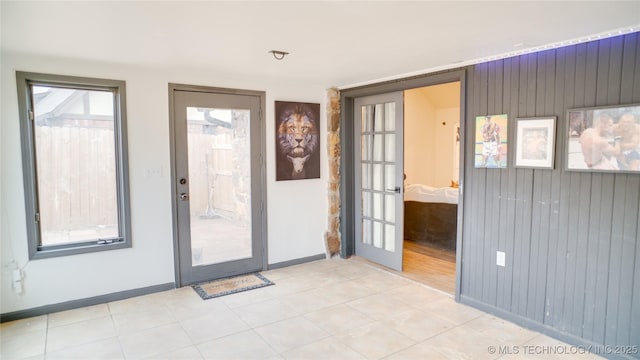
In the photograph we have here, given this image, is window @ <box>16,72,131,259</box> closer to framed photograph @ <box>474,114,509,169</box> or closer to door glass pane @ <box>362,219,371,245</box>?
door glass pane @ <box>362,219,371,245</box>

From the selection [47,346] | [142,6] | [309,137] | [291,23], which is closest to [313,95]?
[309,137]

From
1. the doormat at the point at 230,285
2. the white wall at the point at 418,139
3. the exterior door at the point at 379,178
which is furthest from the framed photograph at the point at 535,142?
the white wall at the point at 418,139

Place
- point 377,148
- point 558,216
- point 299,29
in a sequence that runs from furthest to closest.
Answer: point 377,148, point 558,216, point 299,29

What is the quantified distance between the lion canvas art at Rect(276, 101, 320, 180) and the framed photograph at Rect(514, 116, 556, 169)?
7.89 feet

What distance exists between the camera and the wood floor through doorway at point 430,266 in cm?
414

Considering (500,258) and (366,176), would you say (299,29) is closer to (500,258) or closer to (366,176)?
(500,258)

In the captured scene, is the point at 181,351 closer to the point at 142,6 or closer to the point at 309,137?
the point at 142,6

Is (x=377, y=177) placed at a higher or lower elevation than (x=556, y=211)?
higher

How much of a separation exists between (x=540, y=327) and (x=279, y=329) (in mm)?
2057

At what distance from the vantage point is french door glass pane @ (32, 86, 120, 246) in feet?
11.3

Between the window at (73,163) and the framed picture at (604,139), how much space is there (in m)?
3.77

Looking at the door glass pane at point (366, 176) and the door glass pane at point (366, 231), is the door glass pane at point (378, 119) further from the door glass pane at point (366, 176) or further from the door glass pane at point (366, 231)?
the door glass pane at point (366, 231)

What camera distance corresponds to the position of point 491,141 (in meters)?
3.29

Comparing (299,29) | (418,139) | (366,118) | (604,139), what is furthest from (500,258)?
(418,139)
